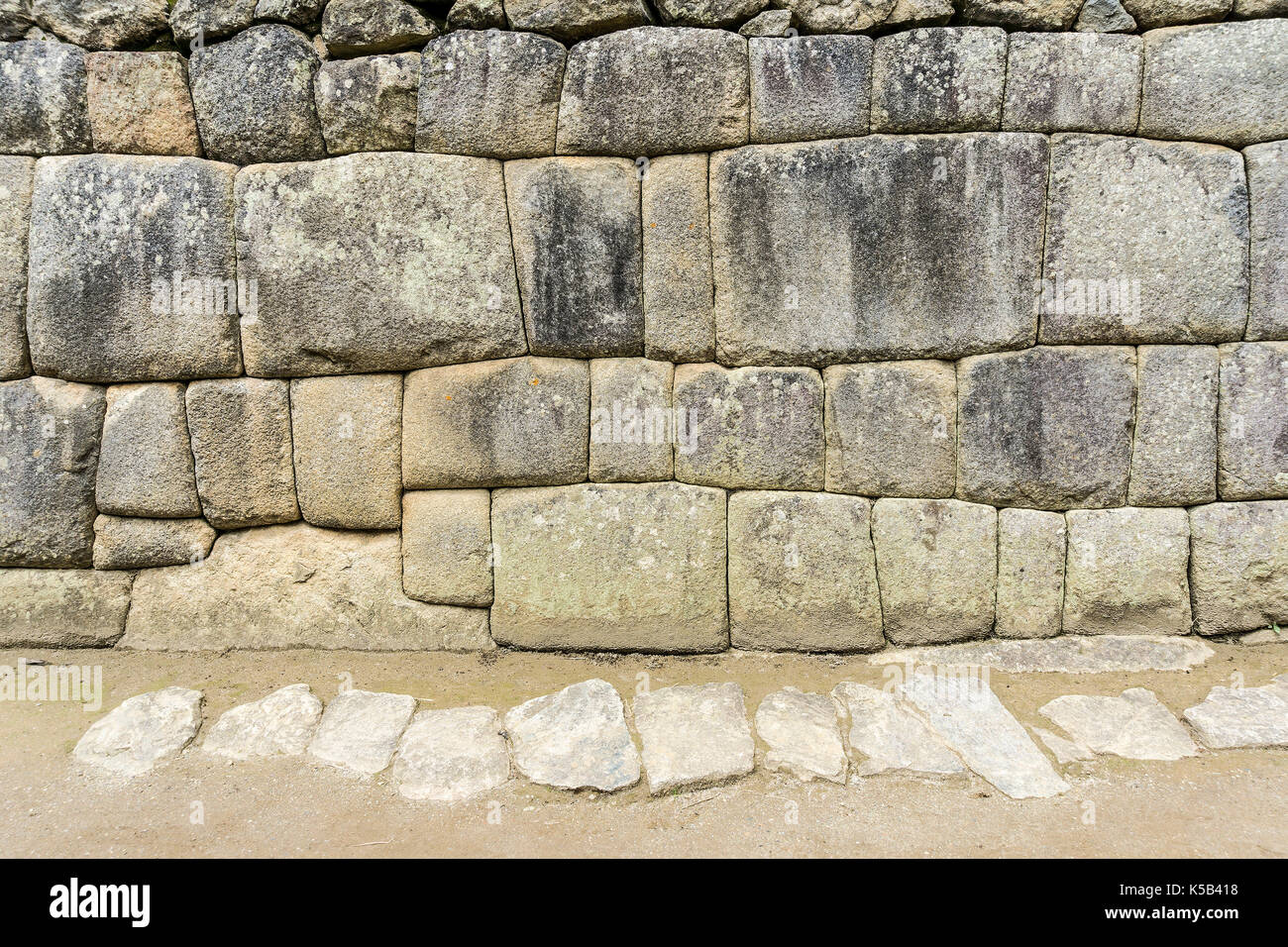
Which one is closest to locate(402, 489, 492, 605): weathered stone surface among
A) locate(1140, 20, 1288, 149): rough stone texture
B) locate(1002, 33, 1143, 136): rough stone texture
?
locate(1002, 33, 1143, 136): rough stone texture

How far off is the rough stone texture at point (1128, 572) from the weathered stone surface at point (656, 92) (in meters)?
2.68

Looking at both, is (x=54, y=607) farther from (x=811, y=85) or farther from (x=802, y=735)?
(x=811, y=85)

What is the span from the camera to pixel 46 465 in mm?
3801

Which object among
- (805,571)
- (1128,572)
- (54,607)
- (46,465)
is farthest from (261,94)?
(1128,572)

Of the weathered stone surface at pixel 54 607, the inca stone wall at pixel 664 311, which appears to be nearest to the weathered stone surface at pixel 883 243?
the inca stone wall at pixel 664 311

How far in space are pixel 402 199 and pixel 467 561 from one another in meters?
1.87

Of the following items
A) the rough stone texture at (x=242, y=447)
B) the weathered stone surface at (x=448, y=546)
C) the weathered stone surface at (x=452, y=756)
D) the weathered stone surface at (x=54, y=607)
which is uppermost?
the rough stone texture at (x=242, y=447)

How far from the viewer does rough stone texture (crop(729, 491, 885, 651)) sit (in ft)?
12.2

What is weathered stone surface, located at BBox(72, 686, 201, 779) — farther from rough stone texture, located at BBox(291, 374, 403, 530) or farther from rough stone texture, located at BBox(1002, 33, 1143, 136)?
rough stone texture, located at BBox(1002, 33, 1143, 136)

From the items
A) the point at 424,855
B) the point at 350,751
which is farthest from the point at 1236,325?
the point at 350,751

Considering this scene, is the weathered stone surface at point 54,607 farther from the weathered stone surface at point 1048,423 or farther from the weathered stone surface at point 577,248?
the weathered stone surface at point 1048,423

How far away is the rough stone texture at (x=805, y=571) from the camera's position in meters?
3.72

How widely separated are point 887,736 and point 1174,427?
214cm

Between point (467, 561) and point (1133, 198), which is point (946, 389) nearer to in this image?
point (1133, 198)
